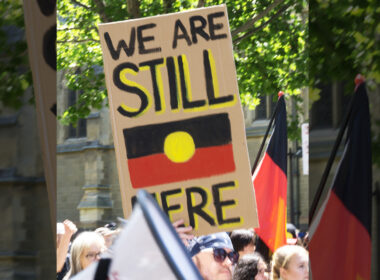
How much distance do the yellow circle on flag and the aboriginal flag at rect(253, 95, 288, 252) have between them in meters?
2.30

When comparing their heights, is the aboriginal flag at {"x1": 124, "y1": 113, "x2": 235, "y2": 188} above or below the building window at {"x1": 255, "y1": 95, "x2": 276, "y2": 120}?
above

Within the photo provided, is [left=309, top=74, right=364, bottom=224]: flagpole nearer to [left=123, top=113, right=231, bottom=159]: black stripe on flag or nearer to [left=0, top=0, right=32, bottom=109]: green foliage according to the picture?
[left=0, top=0, right=32, bottom=109]: green foliage

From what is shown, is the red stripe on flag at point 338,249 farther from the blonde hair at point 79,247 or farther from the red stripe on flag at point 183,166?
Answer: the blonde hair at point 79,247

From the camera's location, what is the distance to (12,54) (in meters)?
1.51

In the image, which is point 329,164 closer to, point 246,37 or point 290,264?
point 290,264

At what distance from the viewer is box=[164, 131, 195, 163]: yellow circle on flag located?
3002mm

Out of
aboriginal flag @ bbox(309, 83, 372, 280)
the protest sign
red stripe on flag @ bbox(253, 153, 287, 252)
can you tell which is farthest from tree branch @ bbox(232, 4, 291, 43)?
aboriginal flag @ bbox(309, 83, 372, 280)

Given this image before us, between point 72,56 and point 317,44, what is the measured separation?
35.1 feet

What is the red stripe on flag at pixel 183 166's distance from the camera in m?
3.00

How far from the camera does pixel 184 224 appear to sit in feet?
9.70

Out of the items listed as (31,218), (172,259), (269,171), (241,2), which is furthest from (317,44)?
(241,2)

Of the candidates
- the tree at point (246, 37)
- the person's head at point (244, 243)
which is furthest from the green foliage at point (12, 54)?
the tree at point (246, 37)

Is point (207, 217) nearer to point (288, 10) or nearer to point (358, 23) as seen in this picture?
point (358, 23)

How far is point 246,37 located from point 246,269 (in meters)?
6.16
